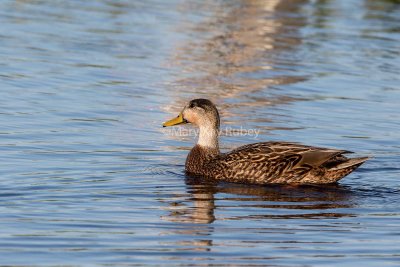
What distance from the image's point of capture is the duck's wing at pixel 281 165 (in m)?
12.9

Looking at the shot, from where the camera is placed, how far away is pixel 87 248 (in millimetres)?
9406

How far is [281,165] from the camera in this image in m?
12.9

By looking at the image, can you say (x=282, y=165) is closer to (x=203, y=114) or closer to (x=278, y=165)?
(x=278, y=165)

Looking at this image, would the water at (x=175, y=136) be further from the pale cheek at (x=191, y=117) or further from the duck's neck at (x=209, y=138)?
the pale cheek at (x=191, y=117)

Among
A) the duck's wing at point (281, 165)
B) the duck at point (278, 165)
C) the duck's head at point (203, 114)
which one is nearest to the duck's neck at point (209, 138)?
the duck's head at point (203, 114)

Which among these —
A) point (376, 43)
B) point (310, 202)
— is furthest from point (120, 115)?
point (376, 43)

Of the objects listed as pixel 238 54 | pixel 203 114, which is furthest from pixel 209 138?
pixel 238 54

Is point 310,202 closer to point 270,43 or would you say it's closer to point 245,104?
point 245,104

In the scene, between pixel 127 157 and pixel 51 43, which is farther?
pixel 51 43

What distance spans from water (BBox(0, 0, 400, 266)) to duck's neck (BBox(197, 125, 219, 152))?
0.42m

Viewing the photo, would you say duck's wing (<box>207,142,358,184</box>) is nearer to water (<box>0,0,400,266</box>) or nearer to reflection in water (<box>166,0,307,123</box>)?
water (<box>0,0,400,266</box>)

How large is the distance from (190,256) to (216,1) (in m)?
22.2

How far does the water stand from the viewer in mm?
9836

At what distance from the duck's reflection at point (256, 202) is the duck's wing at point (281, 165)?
18 cm
